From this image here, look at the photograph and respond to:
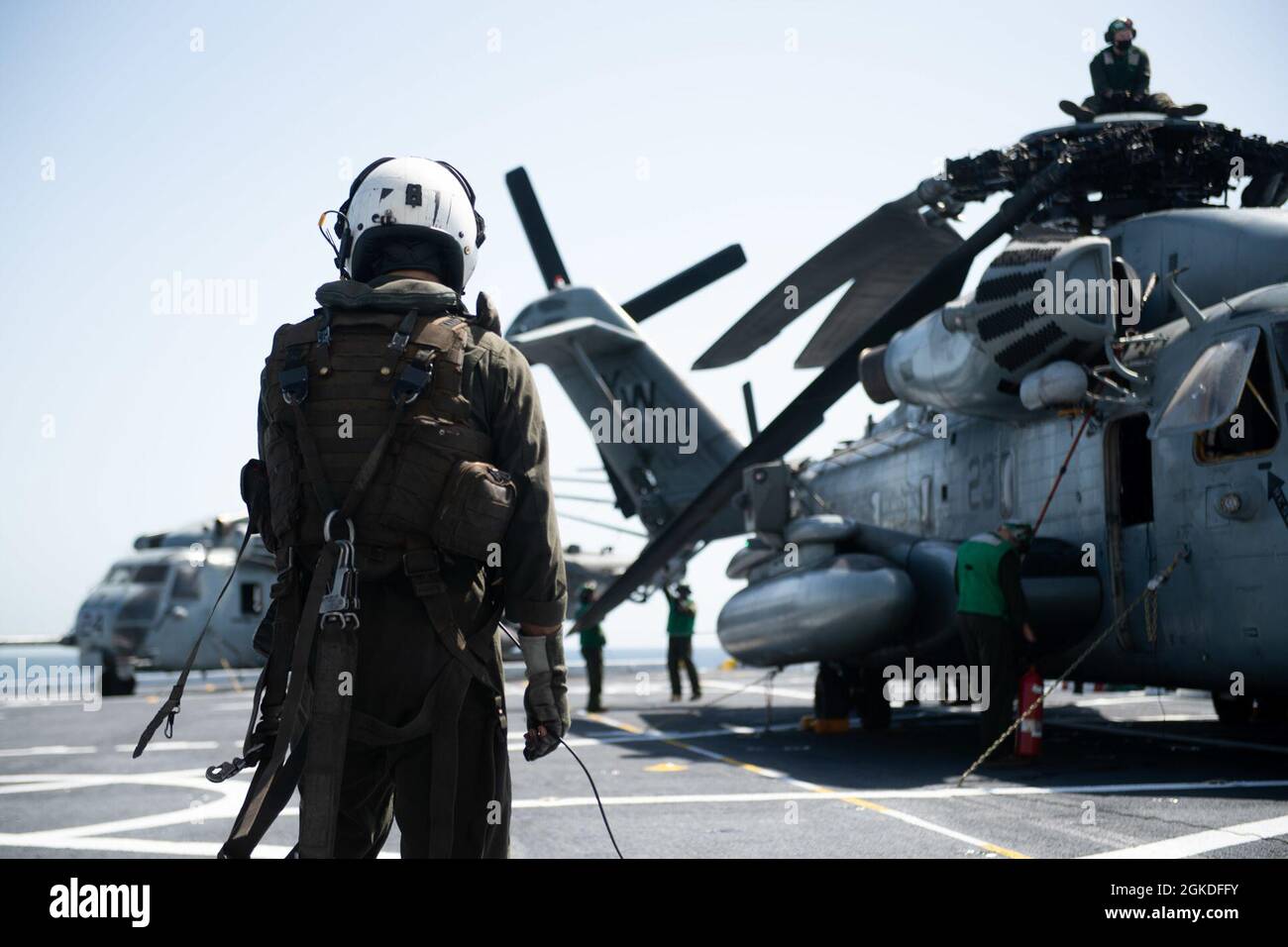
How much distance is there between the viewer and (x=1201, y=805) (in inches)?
243

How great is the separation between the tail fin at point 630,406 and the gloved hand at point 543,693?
12.1 metres

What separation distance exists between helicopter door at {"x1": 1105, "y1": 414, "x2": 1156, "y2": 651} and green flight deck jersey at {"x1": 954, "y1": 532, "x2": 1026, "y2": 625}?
71 cm

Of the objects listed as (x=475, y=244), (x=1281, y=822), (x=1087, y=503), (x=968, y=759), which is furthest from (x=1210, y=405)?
(x=475, y=244)

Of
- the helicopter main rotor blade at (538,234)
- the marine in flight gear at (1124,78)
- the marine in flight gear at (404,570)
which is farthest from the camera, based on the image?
the helicopter main rotor blade at (538,234)

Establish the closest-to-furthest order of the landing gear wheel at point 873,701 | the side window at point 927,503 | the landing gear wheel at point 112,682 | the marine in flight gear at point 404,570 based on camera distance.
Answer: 1. the marine in flight gear at point 404,570
2. the landing gear wheel at point 873,701
3. the side window at point 927,503
4. the landing gear wheel at point 112,682

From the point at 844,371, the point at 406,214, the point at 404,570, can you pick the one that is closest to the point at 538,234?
the point at 844,371

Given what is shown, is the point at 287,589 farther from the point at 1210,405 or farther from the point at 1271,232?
the point at 1271,232

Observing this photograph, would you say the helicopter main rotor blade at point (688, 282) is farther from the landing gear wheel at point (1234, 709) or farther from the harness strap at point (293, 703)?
the harness strap at point (293, 703)

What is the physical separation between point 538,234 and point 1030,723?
1017cm

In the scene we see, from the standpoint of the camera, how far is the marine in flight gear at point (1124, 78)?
34.4 feet

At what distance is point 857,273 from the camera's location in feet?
37.7

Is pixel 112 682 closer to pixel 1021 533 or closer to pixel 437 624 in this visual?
pixel 1021 533

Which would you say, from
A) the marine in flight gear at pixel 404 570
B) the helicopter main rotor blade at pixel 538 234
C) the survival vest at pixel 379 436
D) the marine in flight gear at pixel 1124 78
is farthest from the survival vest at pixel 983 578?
the helicopter main rotor blade at pixel 538 234

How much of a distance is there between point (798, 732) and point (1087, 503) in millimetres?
4043
